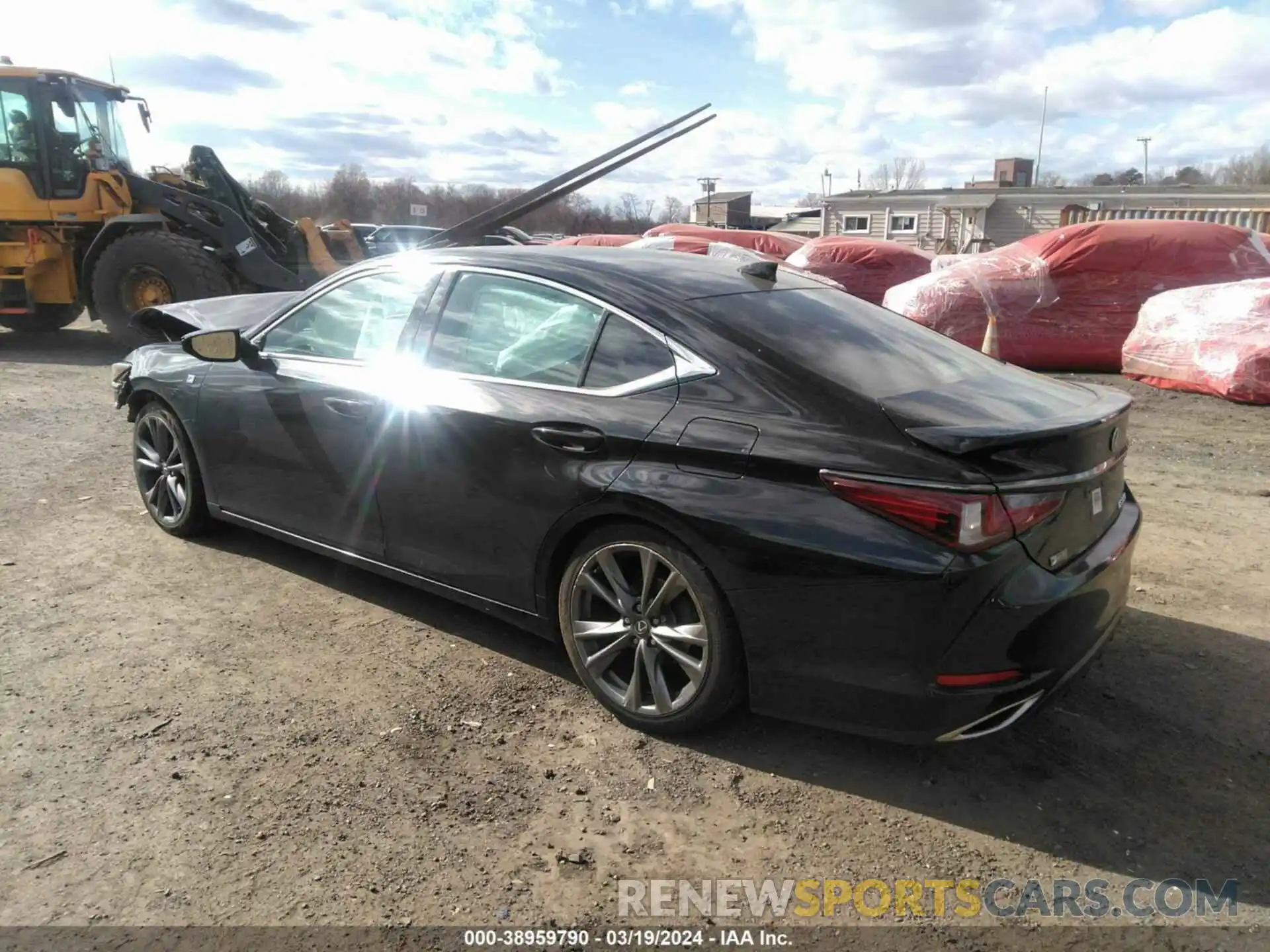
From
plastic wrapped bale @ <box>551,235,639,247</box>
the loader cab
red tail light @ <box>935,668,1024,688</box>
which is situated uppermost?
the loader cab

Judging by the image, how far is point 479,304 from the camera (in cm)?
370

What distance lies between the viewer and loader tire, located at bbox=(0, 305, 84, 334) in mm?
13500

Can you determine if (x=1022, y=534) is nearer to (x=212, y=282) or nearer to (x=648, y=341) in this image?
(x=648, y=341)

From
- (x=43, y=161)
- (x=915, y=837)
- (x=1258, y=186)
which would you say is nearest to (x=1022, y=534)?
(x=915, y=837)

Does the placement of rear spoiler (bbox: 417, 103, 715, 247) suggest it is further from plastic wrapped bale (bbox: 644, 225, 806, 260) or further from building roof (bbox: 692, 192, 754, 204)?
building roof (bbox: 692, 192, 754, 204)

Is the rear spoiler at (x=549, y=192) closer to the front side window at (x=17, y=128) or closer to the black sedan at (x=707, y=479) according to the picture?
the black sedan at (x=707, y=479)

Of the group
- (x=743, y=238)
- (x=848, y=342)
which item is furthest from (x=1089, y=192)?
(x=848, y=342)

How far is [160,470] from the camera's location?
16.5ft

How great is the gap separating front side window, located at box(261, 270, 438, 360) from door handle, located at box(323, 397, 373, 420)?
21 centimetres

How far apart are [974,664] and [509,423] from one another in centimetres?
177

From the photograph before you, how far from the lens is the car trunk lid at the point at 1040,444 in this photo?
8.46 feet

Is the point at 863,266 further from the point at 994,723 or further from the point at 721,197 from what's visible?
the point at 721,197

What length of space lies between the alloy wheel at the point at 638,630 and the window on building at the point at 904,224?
40.9 meters

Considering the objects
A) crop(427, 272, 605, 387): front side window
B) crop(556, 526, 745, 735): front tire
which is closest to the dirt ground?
crop(556, 526, 745, 735): front tire
